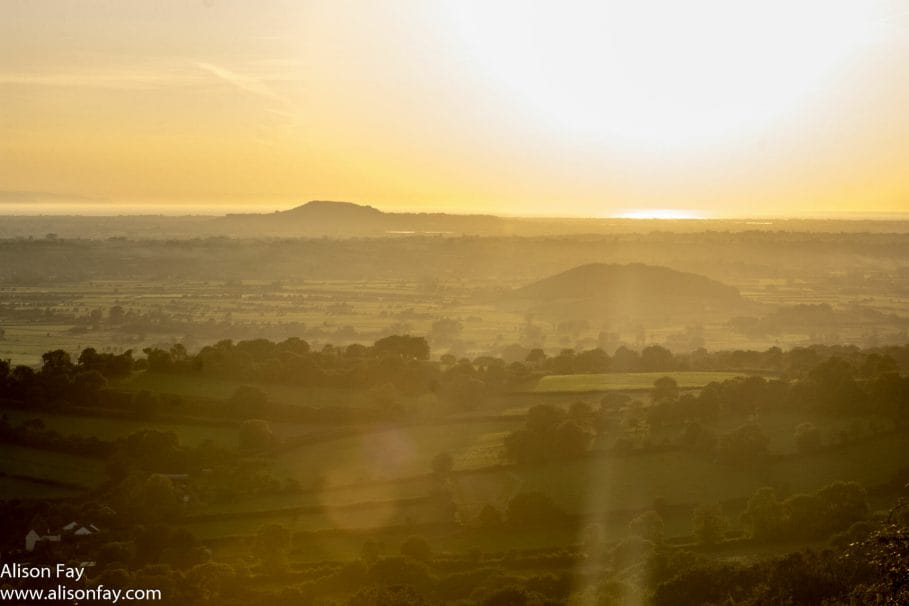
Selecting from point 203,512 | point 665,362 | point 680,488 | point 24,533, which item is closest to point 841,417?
point 680,488

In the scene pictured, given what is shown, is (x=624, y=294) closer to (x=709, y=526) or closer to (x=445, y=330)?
(x=445, y=330)

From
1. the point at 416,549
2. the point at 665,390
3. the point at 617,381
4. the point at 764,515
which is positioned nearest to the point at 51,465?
the point at 416,549

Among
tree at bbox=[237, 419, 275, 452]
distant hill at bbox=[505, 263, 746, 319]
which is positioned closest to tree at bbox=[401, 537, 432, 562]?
tree at bbox=[237, 419, 275, 452]

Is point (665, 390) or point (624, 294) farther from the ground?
point (665, 390)

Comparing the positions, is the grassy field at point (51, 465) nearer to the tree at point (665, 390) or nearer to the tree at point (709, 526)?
the tree at point (709, 526)

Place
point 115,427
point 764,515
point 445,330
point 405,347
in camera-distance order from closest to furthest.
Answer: point 764,515
point 115,427
point 405,347
point 445,330

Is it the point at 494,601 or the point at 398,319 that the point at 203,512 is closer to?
the point at 494,601

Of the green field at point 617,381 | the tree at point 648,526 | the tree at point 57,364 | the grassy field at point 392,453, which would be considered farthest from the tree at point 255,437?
the tree at point 648,526
